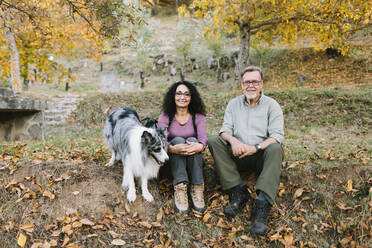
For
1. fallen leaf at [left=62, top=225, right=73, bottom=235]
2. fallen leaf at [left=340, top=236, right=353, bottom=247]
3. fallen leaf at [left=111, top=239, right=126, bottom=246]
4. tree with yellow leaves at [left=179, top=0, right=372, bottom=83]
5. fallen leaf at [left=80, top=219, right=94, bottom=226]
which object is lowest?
fallen leaf at [left=340, top=236, right=353, bottom=247]

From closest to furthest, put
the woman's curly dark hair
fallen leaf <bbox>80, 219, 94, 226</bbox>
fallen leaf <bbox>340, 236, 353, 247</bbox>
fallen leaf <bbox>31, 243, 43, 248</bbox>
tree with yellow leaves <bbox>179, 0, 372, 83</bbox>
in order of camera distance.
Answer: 1. fallen leaf <bbox>31, 243, 43, 248</bbox>
2. fallen leaf <bbox>340, 236, 353, 247</bbox>
3. fallen leaf <bbox>80, 219, 94, 226</bbox>
4. the woman's curly dark hair
5. tree with yellow leaves <bbox>179, 0, 372, 83</bbox>

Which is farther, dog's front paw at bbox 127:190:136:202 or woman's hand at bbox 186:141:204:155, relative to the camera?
dog's front paw at bbox 127:190:136:202

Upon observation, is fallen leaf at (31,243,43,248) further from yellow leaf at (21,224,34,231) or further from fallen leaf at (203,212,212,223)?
fallen leaf at (203,212,212,223)

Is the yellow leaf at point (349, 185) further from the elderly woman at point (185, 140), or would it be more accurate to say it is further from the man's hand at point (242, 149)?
the elderly woman at point (185, 140)

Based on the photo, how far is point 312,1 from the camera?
8562 mm

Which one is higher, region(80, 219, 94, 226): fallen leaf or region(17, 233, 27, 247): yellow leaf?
region(80, 219, 94, 226): fallen leaf

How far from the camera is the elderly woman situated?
3023mm

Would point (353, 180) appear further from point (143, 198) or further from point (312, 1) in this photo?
point (312, 1)

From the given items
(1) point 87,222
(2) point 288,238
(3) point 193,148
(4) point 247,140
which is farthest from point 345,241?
(1) point 87,222

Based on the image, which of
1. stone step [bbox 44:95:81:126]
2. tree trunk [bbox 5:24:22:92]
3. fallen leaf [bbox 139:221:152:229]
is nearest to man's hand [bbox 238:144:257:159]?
fallen leaf [bbox 139:221:152:229]

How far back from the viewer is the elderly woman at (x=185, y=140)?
9.92 ft

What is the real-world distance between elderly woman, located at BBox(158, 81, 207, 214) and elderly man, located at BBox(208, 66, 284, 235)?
0.84 ft

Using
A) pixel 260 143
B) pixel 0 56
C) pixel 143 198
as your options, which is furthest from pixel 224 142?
pixel 0 56

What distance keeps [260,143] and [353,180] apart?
55.5 inches
